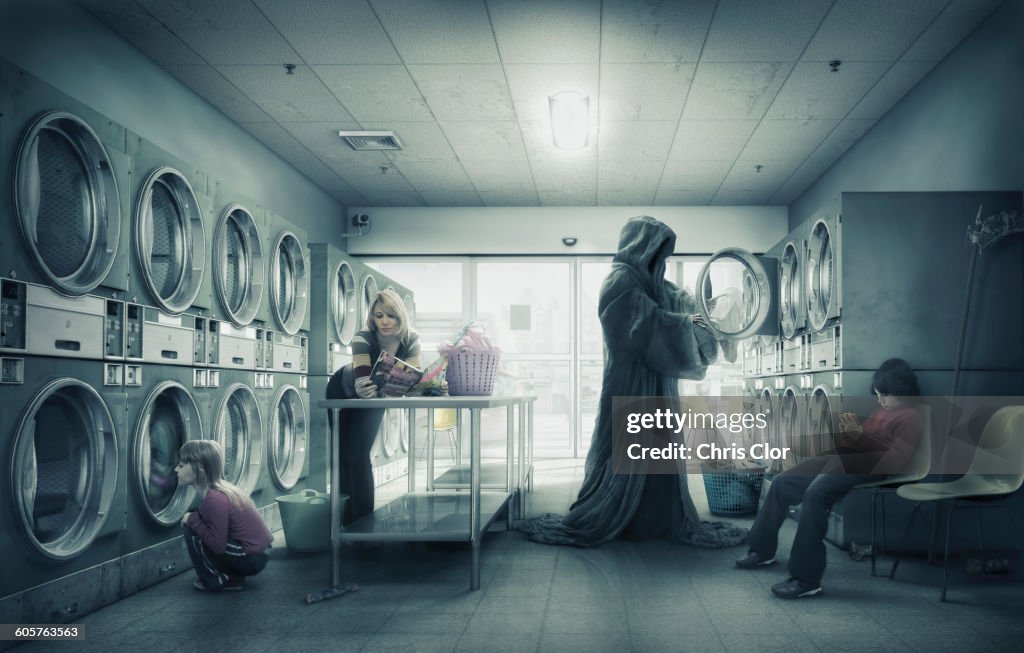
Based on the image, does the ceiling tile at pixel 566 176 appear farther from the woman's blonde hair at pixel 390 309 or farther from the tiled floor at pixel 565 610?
the tiled floor at pixel 565 610

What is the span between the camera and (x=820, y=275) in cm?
455

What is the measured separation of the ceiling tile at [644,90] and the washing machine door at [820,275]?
1244 millimetres

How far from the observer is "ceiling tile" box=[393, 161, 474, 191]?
6.82 m

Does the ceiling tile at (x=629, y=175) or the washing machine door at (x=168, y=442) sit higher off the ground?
the ceiling tile at (x=629, y=175)

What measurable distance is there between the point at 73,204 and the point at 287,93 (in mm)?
2405

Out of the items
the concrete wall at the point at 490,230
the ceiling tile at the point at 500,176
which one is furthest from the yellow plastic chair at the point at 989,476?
the concrete wall at the point at 490,230

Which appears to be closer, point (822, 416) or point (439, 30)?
point (439, 30)

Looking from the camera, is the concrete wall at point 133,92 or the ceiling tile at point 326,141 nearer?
the concrete wall at point 133,92

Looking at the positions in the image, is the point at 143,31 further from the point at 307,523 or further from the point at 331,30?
the point at 307,523

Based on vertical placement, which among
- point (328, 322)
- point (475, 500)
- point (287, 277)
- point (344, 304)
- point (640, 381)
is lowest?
point (475, 500)

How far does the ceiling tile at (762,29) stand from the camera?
396cm

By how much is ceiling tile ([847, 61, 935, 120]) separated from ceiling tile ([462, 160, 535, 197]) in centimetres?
267

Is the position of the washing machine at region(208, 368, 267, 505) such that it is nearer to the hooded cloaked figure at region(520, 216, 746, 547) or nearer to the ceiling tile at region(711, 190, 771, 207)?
the hooded cloaked figure at region(520, 216, 746, 547)

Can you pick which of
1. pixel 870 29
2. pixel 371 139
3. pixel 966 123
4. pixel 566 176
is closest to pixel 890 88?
pixel 966 123
